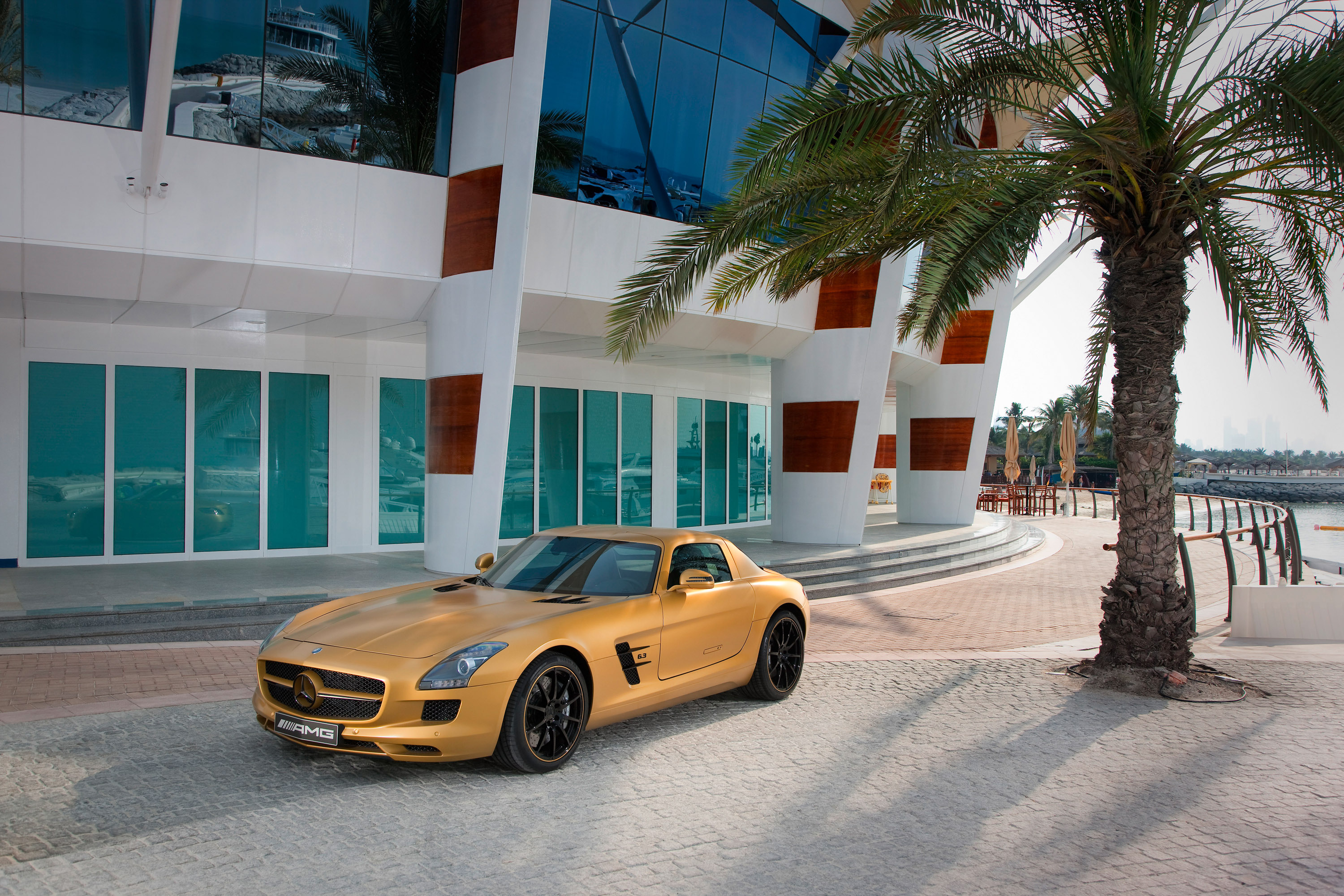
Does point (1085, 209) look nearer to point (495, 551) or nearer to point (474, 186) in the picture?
point (474, 186)

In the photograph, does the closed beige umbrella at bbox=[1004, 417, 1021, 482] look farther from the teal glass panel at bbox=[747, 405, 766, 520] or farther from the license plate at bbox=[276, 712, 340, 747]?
the license plate at bbox=[276, 712, 340, 747]

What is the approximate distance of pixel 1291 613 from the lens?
397 inches

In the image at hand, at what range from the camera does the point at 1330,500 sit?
66.1 metres

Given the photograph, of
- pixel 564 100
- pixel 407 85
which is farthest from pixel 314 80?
pixel 564 100

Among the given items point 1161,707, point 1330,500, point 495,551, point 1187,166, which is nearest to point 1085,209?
point 1187,166

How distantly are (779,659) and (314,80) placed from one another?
10.7 metres

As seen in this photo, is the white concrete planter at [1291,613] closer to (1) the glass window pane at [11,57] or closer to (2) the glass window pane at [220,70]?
(2) the glass window pane at [220,70]

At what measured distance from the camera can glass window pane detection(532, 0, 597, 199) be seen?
14.4 metres

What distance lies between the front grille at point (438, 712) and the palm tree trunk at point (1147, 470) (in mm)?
5864

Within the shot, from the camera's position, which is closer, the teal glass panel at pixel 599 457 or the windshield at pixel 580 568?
the windshield at pixel 580 568

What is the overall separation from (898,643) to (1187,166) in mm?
5392

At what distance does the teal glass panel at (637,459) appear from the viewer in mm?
20297

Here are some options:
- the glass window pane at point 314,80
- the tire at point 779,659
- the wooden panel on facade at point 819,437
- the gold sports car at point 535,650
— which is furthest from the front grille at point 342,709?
the wooden panel on facade at point 819,437

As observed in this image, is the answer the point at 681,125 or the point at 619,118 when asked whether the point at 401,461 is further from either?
the point at 681,125
